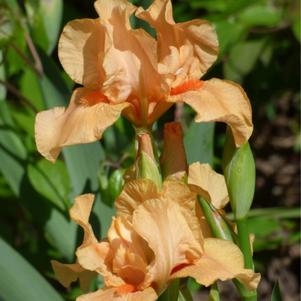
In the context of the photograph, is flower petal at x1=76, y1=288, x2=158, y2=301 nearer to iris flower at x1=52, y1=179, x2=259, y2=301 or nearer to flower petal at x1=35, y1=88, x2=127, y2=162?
iris flower at x1=52, y1=179, x2=259, y2=301

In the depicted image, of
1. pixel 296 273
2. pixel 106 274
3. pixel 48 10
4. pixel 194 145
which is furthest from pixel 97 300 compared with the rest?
pixel 296 273

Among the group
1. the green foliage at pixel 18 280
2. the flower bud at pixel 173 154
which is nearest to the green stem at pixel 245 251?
the flower bud at pixel 173 154

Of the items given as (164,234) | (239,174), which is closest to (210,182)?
(239,174)

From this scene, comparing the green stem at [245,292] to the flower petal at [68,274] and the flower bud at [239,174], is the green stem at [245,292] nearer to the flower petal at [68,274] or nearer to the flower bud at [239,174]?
the flower bud at [239,174]

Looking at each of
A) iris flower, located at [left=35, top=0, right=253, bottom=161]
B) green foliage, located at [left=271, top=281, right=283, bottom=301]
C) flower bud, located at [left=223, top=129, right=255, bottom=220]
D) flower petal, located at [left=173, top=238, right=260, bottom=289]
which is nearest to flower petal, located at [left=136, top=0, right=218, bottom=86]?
iris flower, located at [left=35, top=0, right=253, bottom=161]

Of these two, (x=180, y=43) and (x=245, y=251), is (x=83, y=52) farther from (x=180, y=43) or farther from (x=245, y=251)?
(x=245, y=251)

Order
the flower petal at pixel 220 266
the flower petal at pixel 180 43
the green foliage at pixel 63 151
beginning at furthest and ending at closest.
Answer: the green foliage at pixel 63 151
the flower petal at pixel 180 43
the flower petal at pixel 220 266
